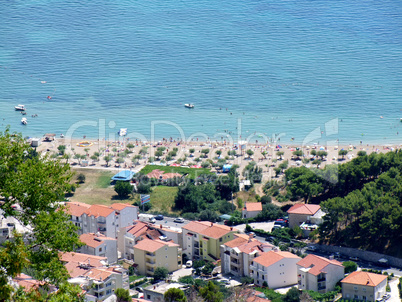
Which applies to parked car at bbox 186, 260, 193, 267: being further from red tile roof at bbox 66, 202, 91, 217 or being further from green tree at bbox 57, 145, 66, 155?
green tree at bbox 57, 145, 66, 155

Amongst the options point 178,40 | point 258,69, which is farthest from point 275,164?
point 178,40

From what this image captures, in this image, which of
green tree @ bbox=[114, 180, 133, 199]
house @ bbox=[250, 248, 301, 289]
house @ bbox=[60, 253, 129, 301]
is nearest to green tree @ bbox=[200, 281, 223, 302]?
house @ bbox=[60, 253, 129, 301]

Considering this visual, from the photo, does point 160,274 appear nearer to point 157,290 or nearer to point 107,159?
point 157,290

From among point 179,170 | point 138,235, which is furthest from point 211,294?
point 179,170

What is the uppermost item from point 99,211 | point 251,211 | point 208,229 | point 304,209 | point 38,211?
point 38,211

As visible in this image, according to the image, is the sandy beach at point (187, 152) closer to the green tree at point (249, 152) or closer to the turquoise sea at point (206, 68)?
the green tree at point (249, 152)

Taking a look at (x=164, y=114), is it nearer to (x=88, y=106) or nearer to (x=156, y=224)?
(x=88, y=106)
